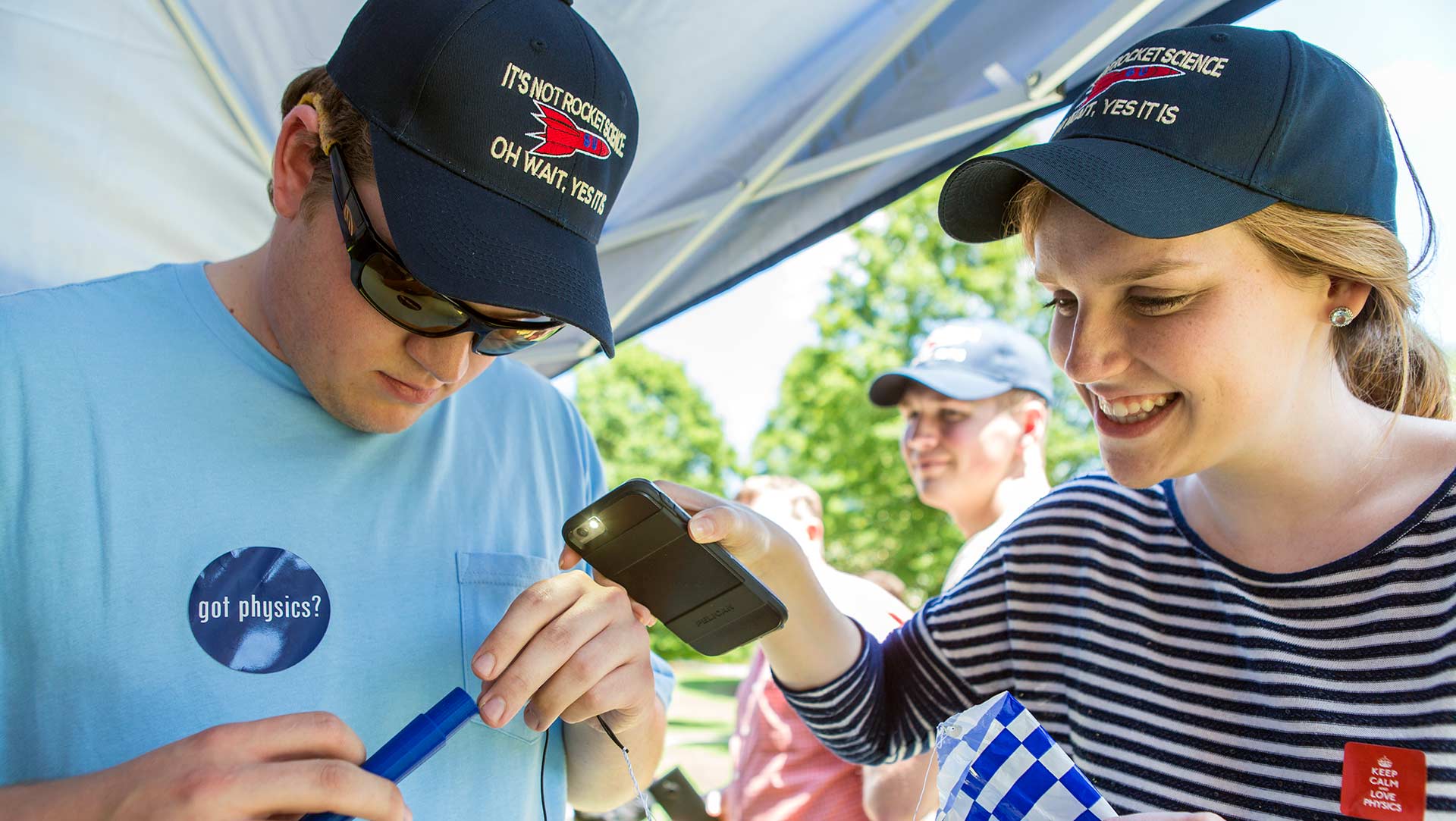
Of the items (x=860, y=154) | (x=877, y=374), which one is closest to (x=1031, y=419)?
(x=860, y=154)

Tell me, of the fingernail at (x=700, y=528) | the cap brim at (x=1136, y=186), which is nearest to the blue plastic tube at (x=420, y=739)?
the fingernail at (x=700, y=528)

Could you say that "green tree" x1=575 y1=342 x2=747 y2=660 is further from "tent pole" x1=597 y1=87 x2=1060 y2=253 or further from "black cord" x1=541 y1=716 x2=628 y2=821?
"black cord" x1=541 y1=716 x2=628 y2=821

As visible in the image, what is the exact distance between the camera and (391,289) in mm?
1250

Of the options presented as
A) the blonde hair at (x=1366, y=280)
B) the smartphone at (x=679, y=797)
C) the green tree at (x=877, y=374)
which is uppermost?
the blonde hair at (x=1366, y=280)

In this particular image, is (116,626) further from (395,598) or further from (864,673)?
(864,673)

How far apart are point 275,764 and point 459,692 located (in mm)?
240

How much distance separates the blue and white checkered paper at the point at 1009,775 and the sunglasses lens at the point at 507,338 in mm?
739

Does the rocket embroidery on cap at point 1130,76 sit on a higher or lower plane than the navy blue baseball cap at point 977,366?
higher

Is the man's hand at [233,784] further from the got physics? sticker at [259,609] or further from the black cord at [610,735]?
the black cord at [610,735]

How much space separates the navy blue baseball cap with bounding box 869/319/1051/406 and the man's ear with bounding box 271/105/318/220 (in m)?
2.52

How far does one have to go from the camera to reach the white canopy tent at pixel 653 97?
2.10 m

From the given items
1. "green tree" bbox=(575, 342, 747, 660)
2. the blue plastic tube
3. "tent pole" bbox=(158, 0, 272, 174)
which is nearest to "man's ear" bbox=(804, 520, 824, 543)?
"tent pole" bbox=(158, 0, 272, 174)

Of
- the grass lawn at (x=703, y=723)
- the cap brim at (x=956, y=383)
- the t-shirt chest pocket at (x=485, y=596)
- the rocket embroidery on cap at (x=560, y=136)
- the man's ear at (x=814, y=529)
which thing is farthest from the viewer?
the grass lawn at (x=703, y=723)

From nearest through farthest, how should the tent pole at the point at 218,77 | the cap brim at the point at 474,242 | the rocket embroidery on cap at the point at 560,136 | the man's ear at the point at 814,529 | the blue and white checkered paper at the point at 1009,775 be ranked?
the blue and white checkered paper at the point at 1009,775 → the cap brim at the point at 474,242 → the rocket embroidery on cap at the point at 560,136 → the tent pole at the point at 218,77 → the man's ear at the point at 814,529
